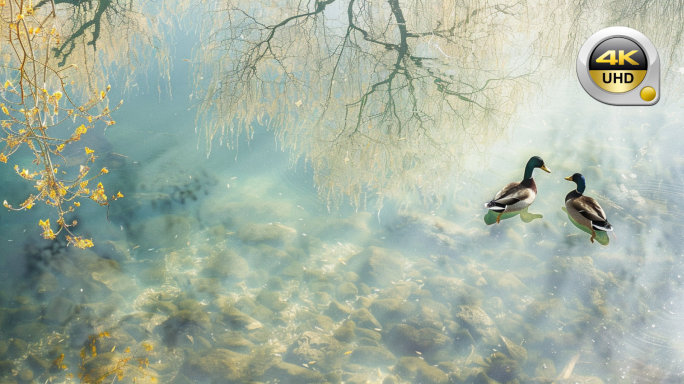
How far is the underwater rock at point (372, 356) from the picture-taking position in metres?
2.54

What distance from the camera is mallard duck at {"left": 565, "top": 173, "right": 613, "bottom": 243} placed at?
248 centimetres

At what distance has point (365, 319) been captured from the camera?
273cm

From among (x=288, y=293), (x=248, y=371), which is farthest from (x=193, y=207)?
(x=248, y=371)

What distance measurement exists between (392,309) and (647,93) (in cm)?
306

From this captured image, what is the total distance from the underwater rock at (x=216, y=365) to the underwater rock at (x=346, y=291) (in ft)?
2.22

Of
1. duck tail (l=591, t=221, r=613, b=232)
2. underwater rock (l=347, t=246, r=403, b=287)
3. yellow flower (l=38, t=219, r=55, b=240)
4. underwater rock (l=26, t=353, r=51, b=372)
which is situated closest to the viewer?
yellow flower (l=38, t=219, r=55, b=240)

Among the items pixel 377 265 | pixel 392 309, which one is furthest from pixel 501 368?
pixel 377 265

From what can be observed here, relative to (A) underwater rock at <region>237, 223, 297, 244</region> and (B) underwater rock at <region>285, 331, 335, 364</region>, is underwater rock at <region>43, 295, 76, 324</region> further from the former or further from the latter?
(B) underwater rock at <region>285, 331, 335, 364</region>

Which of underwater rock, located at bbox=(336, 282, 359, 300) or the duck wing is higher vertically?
the duck wing

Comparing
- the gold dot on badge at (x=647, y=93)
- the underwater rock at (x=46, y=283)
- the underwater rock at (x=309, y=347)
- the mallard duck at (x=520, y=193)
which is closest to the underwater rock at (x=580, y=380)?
the mallard duck at (x=520, y=193)

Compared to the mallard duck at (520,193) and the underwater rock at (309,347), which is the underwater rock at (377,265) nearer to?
the underwater rock at (309,347)

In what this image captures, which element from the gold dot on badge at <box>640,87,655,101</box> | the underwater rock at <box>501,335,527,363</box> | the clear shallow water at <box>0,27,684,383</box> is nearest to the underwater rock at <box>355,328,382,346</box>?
the clear shallow water at <box>0,27,684,383</box>

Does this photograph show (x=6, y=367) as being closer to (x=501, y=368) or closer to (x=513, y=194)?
(x=501, y=368)

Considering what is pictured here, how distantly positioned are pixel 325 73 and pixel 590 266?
2.76 m
